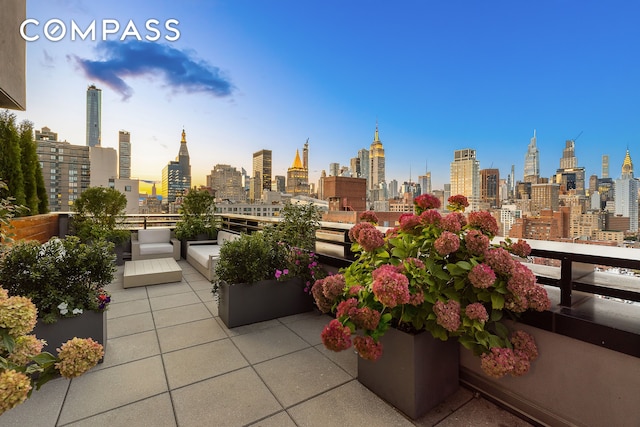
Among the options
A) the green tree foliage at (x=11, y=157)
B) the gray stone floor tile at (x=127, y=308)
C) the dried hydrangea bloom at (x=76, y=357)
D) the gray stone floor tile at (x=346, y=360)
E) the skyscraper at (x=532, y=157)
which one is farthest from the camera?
the skyscraper at (x=532, y=157)

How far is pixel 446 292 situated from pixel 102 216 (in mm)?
7434

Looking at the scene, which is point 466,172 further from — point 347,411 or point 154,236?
point 154,236

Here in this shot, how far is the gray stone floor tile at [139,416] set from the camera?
5.51ft

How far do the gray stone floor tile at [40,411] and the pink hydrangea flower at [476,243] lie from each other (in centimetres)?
264

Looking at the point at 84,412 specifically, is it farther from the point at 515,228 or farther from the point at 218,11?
the point at 218,11

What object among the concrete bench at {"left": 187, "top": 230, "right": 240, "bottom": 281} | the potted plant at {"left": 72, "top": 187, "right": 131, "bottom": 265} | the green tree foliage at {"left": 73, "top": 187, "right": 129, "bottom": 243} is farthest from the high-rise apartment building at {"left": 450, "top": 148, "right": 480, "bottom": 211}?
the green tree foliage at {"left": 73, "top": 187, "right": 129, "bottom": 243}

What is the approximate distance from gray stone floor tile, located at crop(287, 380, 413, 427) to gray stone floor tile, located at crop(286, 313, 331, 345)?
767 mm

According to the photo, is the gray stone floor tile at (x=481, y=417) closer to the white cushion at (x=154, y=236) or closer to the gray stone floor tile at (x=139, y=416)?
the gray stone floor tile at (x=139, y=416)

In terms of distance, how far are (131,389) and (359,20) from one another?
404 inches

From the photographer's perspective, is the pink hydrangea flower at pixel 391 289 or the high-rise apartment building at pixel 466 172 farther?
the high-rise apartment building at pixel 466 172

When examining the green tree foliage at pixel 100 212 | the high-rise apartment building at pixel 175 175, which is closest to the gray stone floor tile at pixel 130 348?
the green tree foliage at pixel 100 212

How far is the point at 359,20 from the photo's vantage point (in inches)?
346

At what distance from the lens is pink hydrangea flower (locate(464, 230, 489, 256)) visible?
160 cm

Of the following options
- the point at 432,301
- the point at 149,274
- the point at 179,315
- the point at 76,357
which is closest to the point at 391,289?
the point at 432,301
